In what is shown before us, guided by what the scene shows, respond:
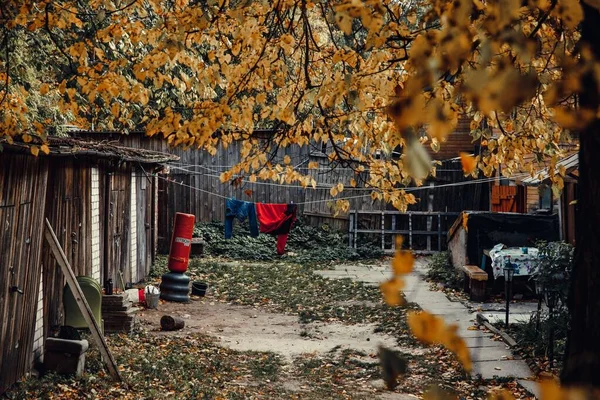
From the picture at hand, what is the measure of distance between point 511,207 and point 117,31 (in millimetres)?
14697

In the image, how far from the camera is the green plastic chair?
1006 centimetres

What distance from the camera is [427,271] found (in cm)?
1925

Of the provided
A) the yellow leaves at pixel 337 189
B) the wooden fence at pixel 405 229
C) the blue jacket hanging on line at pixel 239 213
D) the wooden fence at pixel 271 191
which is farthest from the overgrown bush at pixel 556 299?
the wooden fence at pixel 271 191

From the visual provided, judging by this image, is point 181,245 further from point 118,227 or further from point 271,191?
point 271,191

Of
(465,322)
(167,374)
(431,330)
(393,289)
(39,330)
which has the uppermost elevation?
(393,289)

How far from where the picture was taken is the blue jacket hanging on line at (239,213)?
2062cm

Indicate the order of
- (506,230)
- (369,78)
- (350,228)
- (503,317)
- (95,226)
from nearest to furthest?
(369,78) → (503,317) → (95,226) → (506,230) → (350,228)

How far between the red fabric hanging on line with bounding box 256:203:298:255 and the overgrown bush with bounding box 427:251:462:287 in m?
4.40

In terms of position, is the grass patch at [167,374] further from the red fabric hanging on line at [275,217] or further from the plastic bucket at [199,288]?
the red fabric hanging on line at [275,217]

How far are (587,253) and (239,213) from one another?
17.8m

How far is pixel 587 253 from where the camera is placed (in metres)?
3.33

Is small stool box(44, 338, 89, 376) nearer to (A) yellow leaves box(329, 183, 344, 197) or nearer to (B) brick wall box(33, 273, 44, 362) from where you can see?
(B) brick wall box(33, 273, 44, 362)

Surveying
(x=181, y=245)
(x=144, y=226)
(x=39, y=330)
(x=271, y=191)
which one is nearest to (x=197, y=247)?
(x=144, y=226)

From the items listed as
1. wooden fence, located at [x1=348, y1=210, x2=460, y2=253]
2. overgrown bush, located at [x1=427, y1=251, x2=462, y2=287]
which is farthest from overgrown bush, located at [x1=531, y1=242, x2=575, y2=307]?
wooden fence, located at [x1=348, y1=210, x2=460, y2=253]
